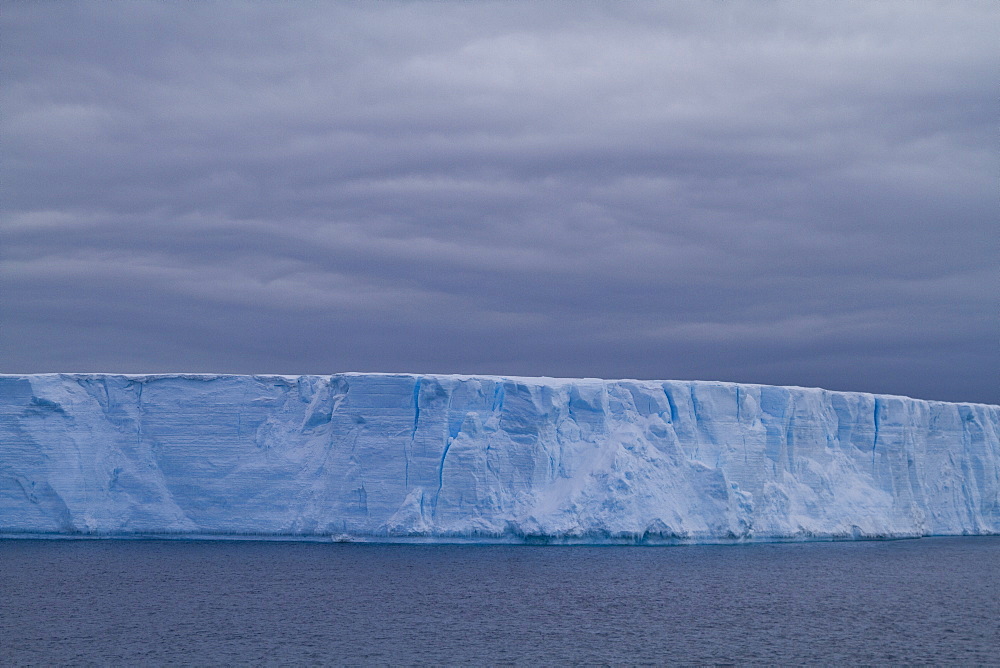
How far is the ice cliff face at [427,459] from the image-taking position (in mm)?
24938

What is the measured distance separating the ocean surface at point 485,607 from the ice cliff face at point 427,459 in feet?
3.00

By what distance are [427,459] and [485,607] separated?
6816mm

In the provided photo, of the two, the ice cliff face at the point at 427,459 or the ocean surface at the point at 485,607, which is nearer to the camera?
the ocean surface at the point at 485,607

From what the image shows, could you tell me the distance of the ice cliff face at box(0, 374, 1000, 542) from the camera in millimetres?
24938

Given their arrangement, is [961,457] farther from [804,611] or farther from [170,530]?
[170,530]

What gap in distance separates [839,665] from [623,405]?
1188 cm

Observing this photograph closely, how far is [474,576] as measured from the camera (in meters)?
22.5

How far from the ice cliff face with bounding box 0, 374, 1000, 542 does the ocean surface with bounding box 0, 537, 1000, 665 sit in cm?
91

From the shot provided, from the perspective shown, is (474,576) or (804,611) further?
(474,576)

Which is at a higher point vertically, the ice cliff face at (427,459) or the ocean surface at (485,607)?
the ice cliff face at (427,459)

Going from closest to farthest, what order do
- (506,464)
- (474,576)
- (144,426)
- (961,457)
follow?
(474,576), (506,464), (144,426), (961,457)

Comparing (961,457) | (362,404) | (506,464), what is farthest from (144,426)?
(961,457)

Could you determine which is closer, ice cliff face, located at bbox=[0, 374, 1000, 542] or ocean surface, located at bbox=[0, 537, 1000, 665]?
ocean surface, located at bbox=[0, 537, 1000, 665]

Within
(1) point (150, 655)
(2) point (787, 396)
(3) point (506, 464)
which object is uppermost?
(2) point (787, 396)
